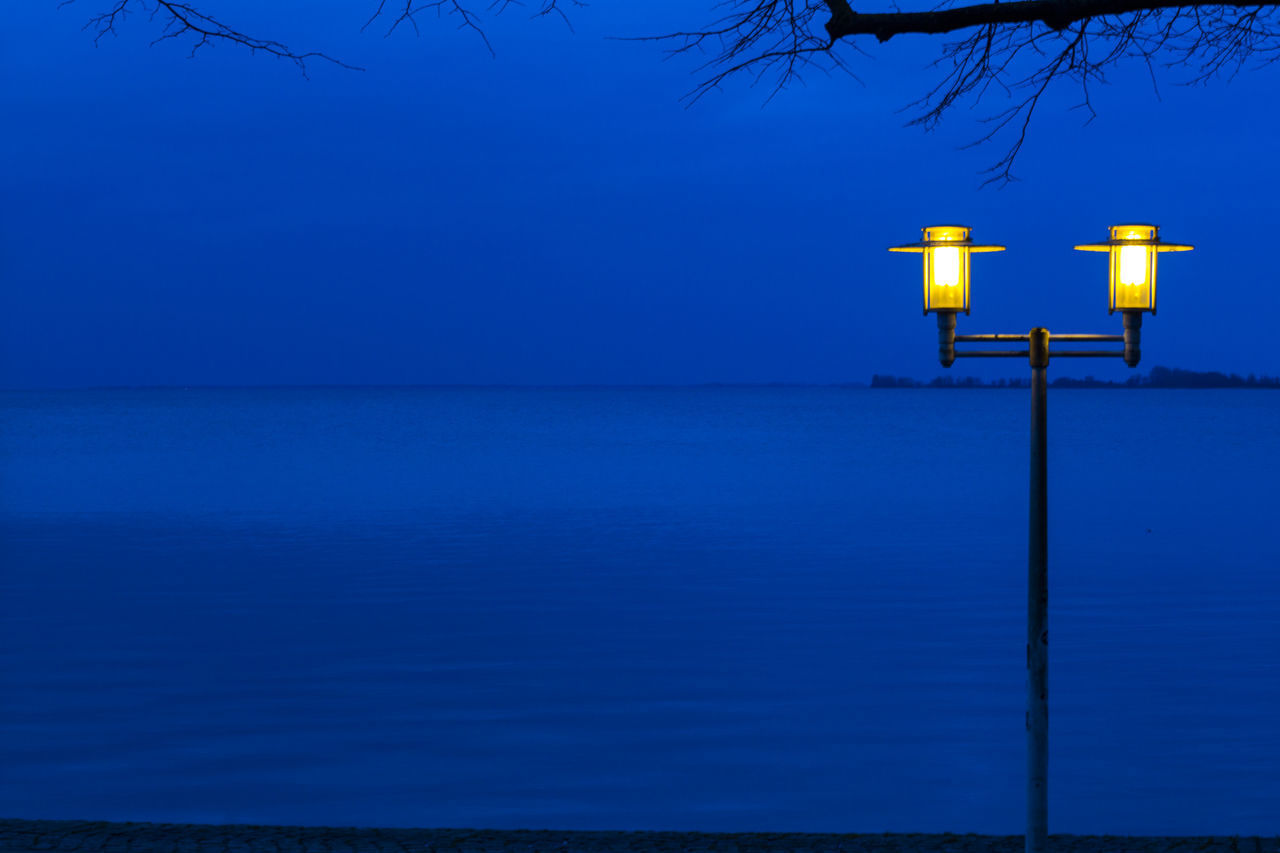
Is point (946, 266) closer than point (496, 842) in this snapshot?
Yes

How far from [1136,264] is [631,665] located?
1174 cm

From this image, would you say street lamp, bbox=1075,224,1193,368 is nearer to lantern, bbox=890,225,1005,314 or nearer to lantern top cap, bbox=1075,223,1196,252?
lantern top cap, bbox=1075,223,1196,252

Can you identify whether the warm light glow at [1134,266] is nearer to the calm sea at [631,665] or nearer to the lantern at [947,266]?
the lantern at [947,266]

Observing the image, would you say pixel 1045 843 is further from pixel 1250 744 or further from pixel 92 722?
pixel 92 722

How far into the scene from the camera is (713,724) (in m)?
15.1

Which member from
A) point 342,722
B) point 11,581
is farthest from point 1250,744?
point 11,581

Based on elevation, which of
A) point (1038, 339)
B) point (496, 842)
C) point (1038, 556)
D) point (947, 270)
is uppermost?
point (947, 270)

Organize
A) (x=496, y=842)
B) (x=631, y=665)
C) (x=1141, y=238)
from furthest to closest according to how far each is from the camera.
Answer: (x=631, y=665), (x=496, y=842), (x=1141, y=238)

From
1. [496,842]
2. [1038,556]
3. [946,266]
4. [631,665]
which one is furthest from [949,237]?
[631,665]

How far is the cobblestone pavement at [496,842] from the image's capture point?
8.58 m

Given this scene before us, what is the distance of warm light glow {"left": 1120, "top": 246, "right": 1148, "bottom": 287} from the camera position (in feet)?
25.8

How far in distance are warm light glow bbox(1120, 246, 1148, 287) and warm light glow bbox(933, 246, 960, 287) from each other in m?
0.99

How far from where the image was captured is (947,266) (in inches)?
316

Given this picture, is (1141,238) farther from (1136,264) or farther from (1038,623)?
(1038,623)
